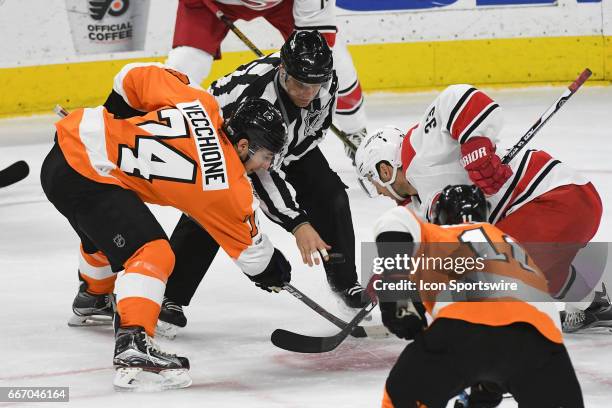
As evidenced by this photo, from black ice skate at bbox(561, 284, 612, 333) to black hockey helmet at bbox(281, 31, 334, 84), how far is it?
95cm

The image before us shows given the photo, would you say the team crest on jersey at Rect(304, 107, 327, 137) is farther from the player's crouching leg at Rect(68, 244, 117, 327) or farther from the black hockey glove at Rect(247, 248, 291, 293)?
the player's crouching leg at Rect(68, 244, 117, 327)

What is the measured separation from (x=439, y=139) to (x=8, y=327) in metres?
1.35

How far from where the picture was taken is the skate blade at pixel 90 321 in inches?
139

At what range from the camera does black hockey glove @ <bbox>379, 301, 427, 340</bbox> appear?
2223 millimetres

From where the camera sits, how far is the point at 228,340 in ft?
11.1

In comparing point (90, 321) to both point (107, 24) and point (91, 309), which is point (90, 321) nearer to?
point (91, 309)

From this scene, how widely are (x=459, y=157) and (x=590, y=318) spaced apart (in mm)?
580

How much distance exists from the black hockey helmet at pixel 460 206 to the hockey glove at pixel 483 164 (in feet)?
2.47

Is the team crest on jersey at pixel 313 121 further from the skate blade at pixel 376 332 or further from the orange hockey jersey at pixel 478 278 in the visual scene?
the orange hockey jersey at pixel 478 278

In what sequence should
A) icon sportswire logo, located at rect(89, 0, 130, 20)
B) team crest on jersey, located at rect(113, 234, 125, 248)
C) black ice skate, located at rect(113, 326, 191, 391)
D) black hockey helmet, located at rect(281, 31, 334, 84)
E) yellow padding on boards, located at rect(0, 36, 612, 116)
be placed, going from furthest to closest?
yellow padding on boards, located at rect(0, 36, 612, 116) < icon sportswire logo, located at rect(89, 0, 130, 20) < black hockey helmet, located at rect(281, 31, 334, 84) < team crest on jersey, located at rect(113, 234, 125, 248) < black ice skate, located at rect(113, 326, 191, 391)

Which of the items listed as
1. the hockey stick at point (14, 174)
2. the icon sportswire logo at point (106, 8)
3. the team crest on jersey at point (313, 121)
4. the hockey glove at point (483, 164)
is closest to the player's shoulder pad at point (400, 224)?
the hockey glove at point (483, 164)

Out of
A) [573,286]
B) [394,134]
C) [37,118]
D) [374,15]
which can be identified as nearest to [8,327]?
[394,134]

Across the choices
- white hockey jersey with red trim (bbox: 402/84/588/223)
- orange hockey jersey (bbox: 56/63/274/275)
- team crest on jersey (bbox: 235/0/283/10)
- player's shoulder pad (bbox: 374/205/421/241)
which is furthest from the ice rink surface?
team crest on jersey (bbox: 235/0/283/10)

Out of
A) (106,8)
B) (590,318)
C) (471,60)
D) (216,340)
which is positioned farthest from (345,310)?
(471,60)
